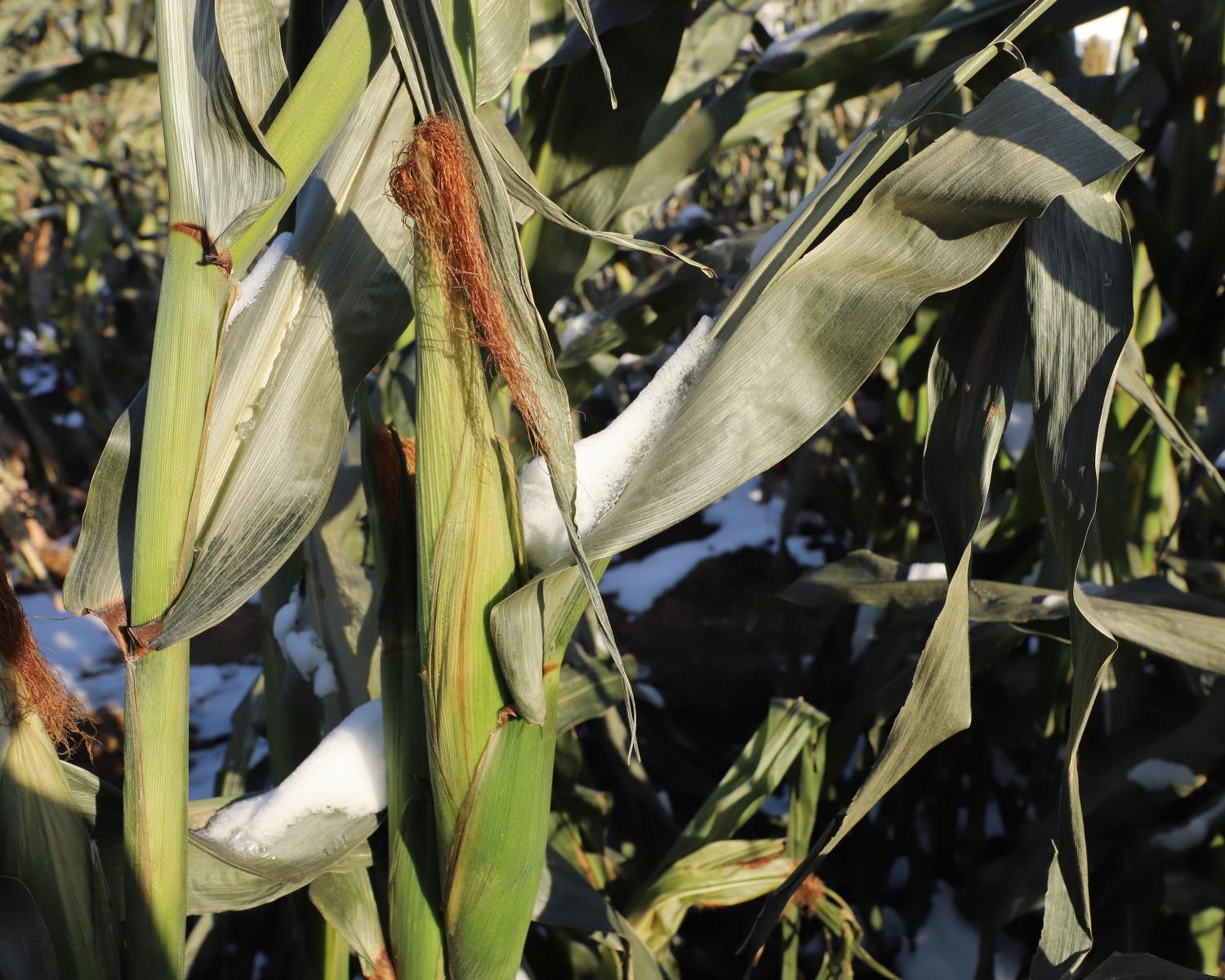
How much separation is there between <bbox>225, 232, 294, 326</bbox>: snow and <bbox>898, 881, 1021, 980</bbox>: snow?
43.0 inches

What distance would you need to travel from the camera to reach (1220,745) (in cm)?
77

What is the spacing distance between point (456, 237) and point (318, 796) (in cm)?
29

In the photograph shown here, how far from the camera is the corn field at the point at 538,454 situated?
0.34 metres

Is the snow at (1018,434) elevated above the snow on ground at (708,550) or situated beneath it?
elevated above

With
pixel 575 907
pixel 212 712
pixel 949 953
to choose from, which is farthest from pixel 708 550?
pixel 575 907

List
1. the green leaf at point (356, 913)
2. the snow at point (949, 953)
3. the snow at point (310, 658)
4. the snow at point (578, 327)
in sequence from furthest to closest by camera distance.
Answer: the snow at point (949, 953) → the snow at point (578, 327) → the snow at point (310, 658) → the green leaf at point (356, 913)

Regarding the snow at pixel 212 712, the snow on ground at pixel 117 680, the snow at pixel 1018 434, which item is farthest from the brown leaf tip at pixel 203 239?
the snow on ground at pixel 117 680

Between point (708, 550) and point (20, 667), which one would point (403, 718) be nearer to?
point (20, 667)

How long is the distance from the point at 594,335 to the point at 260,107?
48 centimetres

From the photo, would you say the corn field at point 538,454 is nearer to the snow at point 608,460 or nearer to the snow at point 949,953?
the snow at point 608,460

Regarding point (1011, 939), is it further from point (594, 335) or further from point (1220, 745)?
point (594, 335)

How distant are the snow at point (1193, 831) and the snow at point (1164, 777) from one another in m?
0.02

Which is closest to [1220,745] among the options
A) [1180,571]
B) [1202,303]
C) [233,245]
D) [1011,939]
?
[1180,571]

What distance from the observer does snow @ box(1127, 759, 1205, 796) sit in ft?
2.58
